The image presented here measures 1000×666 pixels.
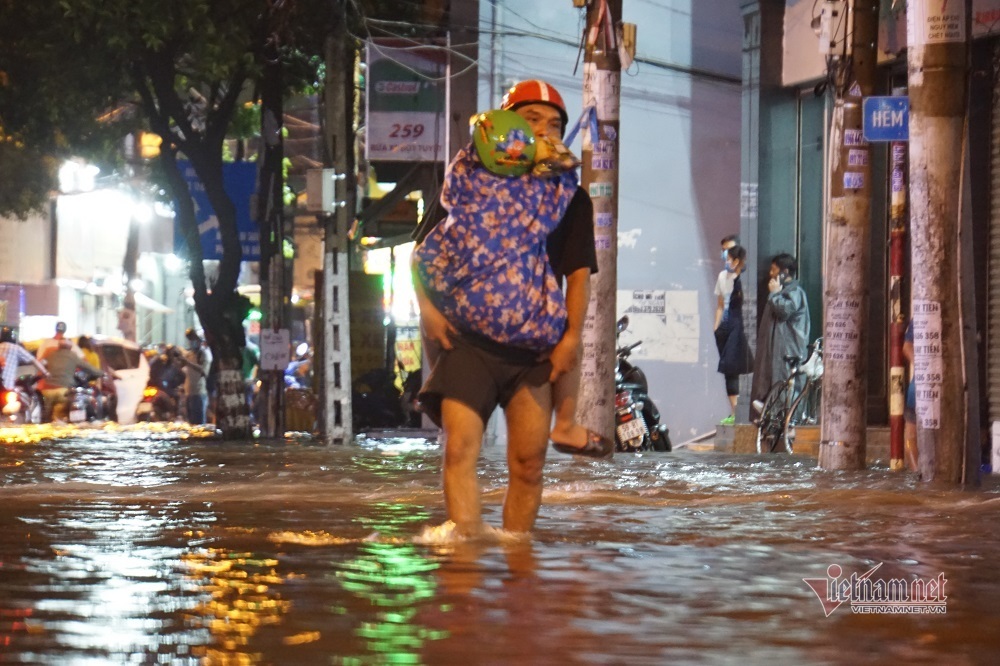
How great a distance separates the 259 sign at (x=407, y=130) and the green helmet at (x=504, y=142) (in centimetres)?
1564

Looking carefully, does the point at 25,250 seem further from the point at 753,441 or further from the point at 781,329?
the point at 781,329

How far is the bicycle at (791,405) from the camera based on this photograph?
Result: 15938 millimetres

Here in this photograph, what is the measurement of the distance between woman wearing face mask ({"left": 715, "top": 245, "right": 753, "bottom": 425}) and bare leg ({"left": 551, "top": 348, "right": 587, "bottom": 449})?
1119 centimetres

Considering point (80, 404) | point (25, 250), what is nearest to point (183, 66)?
point (80, 404)

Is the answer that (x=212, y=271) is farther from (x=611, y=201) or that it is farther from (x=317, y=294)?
(x=611, y=201)

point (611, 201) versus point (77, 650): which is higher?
point (611, 201)

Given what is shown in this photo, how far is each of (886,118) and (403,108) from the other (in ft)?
36.4

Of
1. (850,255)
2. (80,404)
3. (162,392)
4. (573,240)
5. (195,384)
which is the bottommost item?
(80,404)

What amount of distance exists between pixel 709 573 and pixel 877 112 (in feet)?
21.1

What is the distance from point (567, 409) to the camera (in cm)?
664

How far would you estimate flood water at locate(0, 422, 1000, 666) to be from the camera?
4.40 m

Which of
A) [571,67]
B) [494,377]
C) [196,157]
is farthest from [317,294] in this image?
[494,377]

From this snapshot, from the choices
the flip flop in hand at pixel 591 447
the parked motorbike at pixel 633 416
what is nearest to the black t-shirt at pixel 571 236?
the flip flop in hand at pixel 591 447

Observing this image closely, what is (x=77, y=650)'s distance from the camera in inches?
169
